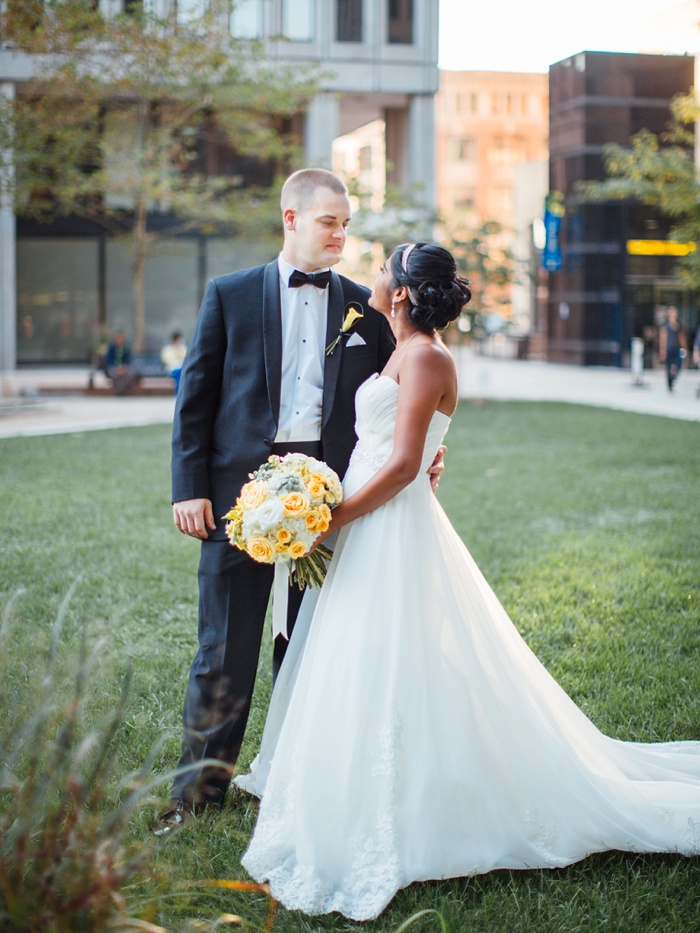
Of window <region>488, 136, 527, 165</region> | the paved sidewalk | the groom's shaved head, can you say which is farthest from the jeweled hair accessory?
window <region>488, 136, 527, 165</region>

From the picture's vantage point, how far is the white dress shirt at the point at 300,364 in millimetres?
3787

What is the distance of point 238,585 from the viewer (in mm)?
3775

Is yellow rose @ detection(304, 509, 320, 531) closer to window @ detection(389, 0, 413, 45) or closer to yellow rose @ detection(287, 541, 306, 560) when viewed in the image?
yellow rose @ detection(287, 541, 306, 560)

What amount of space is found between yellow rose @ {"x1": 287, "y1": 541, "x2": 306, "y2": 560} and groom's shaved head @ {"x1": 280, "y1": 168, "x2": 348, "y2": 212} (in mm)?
1246

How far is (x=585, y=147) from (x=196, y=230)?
15.1 meters

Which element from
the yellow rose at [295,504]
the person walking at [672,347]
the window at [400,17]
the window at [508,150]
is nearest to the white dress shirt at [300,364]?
the yellow rose at [295,504]

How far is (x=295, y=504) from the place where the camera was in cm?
322

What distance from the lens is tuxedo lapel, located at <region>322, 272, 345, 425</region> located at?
3771 millimetres

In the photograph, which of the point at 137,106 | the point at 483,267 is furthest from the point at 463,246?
the point at 137,106

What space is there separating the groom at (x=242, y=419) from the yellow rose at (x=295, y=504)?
1.73 feet

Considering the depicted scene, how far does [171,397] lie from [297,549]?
70.5 ft

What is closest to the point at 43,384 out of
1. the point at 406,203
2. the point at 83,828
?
the point at 406,203

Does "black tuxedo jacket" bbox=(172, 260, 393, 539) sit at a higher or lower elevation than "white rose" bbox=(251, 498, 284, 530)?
higher

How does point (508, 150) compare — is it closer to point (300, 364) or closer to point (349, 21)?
point (349, 21)
